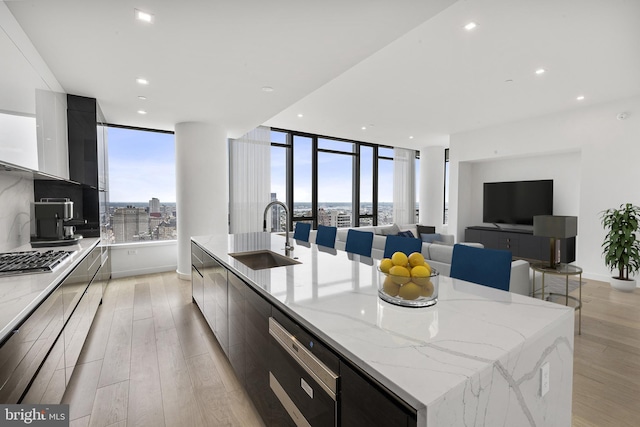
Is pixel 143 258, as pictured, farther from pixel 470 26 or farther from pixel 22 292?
pixel 470 26

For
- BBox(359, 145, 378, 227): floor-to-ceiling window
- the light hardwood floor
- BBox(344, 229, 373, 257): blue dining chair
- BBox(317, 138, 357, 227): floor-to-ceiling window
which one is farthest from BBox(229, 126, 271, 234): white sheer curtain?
BBox(344, 229, 373, 257): blue dining chair

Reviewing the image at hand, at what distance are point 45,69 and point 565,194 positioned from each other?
307 inches

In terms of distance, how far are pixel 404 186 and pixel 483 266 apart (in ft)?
23.3

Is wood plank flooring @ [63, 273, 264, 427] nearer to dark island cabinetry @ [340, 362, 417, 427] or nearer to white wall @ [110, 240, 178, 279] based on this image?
dark island cabinetry @ [340, 362, 417, 427]

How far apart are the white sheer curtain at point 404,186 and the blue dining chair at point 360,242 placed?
5.59m

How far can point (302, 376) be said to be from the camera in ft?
3.76

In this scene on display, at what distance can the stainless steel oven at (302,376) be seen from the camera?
38.2 inches

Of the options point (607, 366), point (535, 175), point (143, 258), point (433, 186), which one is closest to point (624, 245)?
point (535, 175)

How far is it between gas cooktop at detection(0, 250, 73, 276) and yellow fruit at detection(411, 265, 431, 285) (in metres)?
2.16

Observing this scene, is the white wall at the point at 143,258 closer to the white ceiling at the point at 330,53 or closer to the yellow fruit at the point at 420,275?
the white ceiling at the point at 330,53

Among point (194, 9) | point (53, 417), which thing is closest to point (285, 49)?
point (194, 9)

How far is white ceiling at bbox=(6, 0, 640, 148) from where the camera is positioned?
2.04m

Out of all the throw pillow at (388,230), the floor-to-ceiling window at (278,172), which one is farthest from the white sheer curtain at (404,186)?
the floor-to-ceiling window at (278,172)

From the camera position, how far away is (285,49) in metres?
2.48
